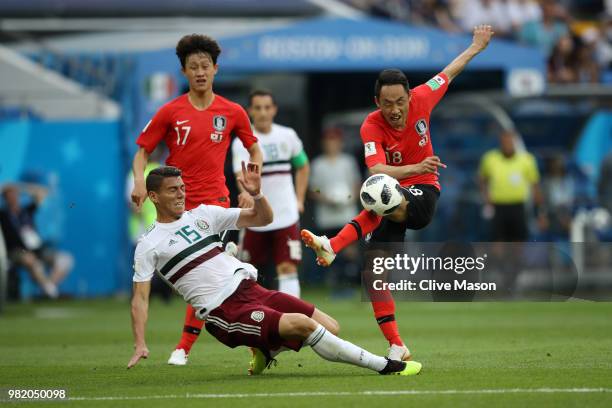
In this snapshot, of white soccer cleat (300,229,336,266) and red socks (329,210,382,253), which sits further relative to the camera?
red socks (329,210,382,253)

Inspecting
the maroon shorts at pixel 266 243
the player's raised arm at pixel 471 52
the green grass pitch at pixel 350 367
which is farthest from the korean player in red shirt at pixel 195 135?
the maroon shorts at pixel 266 243

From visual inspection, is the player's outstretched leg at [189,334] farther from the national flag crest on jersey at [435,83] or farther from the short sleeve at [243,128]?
the national flag crest on jersey at [435,83]

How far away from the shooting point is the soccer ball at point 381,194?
382 inches

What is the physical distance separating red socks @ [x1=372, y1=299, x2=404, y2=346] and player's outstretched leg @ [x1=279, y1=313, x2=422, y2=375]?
98 cm

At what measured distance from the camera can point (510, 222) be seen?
20.6 meters

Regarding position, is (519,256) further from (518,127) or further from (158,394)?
(158,394)

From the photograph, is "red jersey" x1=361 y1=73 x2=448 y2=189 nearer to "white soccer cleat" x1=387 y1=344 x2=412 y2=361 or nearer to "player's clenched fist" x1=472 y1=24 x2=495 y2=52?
"player's clenched fist" x1=472 y1=24 x2=495 y2=52

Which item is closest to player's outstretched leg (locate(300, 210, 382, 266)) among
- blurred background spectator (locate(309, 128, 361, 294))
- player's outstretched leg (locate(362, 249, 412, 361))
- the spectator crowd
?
player's outstretched leg (locate(362, 249, 412, 361))

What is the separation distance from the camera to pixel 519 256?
18422 mm

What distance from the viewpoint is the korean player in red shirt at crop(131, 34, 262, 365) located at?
10.6 metres

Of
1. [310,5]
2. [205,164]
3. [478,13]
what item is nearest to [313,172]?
[310,5]

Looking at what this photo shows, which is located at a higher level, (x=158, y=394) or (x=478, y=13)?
(x=478, y=13)

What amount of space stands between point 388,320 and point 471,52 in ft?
7.66

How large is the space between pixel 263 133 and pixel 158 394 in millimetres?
5458
